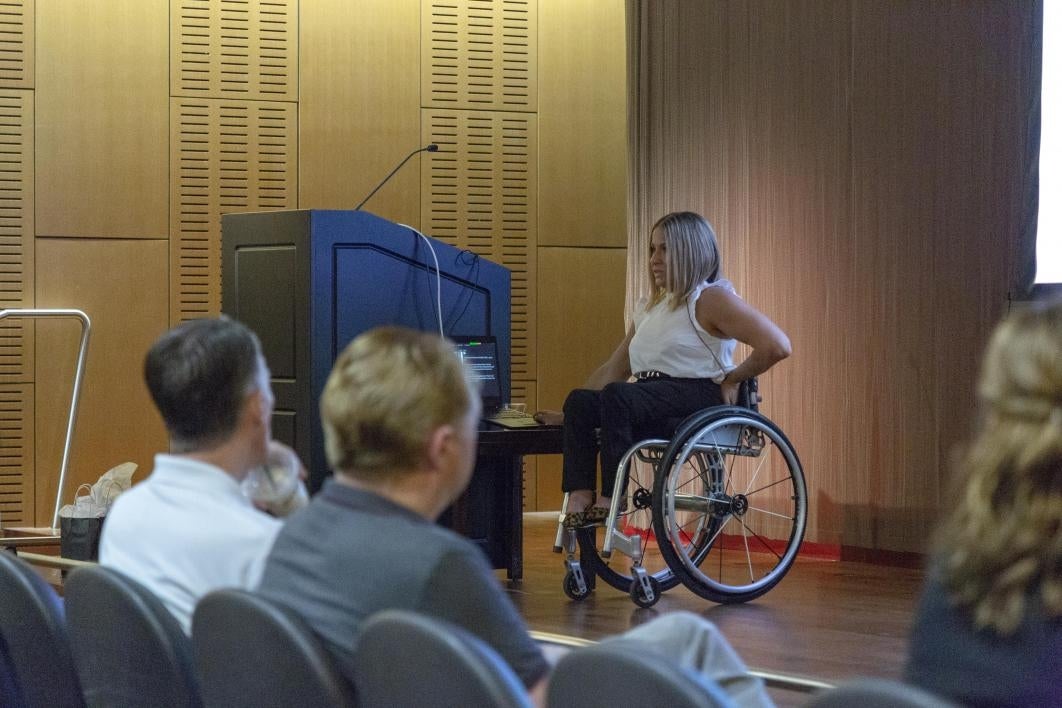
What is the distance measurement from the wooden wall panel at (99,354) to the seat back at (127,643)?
176 inches

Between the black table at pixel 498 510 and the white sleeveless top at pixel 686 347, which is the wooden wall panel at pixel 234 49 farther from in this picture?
the white sleeveless top at pixel 686 347

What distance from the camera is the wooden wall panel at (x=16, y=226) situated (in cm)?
594

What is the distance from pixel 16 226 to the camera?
5973 millimetres

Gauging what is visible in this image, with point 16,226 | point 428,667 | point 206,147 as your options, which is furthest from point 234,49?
point 428,667

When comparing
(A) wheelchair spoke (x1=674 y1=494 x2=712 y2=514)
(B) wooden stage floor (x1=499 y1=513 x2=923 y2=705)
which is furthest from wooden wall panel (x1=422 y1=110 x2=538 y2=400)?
(A) wheelchair spoke (x1=674 y1=494 x2=712 y2=514)

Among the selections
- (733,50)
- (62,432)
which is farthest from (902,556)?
(62,432)

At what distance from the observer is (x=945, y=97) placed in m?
4.70

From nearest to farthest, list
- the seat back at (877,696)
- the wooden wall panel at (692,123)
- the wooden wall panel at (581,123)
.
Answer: the seat back at (877,696) → the wooden wall panel at (692,123) → the wooden wall panel at (581,123)

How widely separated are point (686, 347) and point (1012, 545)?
9.59 feet

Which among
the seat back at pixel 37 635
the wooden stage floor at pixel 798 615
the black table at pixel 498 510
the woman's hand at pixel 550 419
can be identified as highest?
the woman's hand at pixel 550 419

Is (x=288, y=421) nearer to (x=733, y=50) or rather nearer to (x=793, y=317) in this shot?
(x=793, y=317)

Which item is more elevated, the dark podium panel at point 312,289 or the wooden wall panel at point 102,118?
the wooden wall panel at point 102,118

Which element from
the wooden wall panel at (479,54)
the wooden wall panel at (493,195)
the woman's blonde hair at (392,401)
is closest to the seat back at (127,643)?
the woman's blonde hair at (392,401)

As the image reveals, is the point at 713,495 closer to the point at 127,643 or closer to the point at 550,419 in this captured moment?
the point at 550,419
